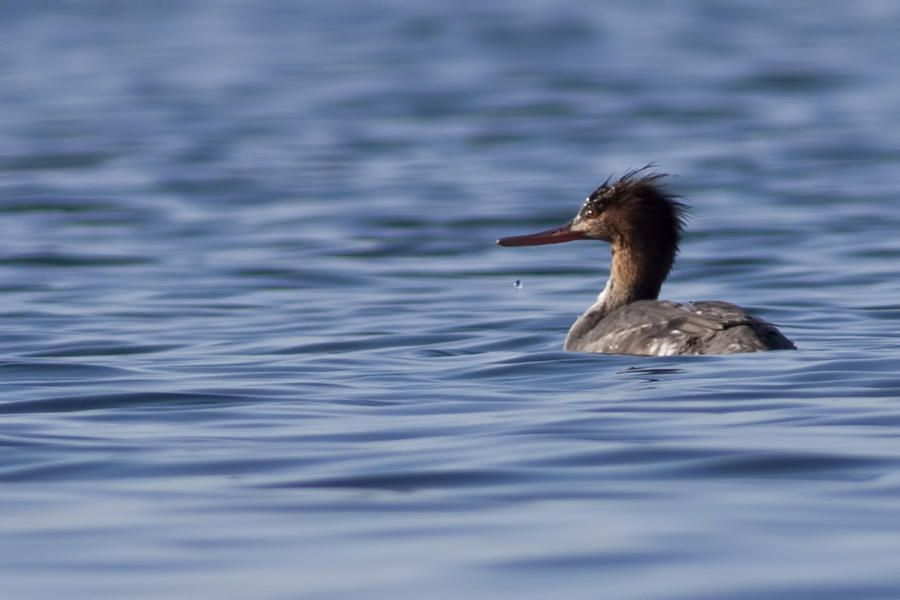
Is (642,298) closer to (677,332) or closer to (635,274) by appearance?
(635,274)

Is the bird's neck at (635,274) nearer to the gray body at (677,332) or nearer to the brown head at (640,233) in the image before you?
the brown head at (640,233)

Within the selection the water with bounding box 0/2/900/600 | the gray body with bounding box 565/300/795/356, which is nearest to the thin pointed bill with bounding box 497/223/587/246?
the water with bounding box 0/2/900/600

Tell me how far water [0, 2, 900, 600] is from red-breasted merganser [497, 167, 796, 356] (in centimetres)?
18

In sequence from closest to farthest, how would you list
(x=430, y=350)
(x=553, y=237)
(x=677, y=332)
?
(x=677, y=332)
(x=430, y=350)
(x=553, y=237)

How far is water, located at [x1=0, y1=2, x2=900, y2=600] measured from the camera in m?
5.19

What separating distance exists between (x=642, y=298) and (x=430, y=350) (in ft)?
5.12

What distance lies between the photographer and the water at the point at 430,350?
17.0 feet

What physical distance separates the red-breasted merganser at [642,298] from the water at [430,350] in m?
0.18

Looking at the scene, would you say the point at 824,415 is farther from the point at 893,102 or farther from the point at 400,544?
the point at 893,102

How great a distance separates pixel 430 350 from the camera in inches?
383

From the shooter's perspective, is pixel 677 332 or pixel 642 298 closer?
pixel 677 332

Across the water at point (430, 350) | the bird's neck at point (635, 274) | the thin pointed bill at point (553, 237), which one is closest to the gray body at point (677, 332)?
the water at point (430, 350)

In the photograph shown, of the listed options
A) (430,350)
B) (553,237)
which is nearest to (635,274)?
(553,237)

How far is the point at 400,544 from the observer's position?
525 centimetres
